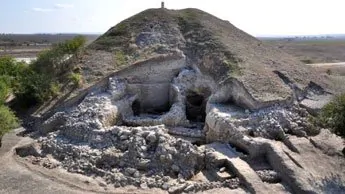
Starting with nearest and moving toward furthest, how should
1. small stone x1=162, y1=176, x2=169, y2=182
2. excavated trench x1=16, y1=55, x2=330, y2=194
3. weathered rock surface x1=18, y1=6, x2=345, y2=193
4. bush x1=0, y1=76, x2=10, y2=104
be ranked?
small stone x1=162, y1=176, x2=169, y2=182
weathered rock surface x1=18, y1=6, x2=345, y2=193
excavated trench x1=16, y1=55, x2=330, y2=194
bush x1=0, y1=76, x2=10, y2=104

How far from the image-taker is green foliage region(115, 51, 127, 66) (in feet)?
72.7

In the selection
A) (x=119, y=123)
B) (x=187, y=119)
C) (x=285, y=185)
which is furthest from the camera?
(x=187, y=119)

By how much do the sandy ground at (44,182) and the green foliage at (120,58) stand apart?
26.1 feet

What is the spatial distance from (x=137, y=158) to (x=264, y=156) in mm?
4779

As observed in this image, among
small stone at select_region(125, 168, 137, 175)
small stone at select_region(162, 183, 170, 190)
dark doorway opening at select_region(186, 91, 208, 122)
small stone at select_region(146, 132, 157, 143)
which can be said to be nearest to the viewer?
small stone at select_region(162, 183, 170, 190)

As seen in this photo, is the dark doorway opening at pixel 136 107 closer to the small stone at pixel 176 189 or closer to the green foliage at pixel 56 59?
the green foliage at pixel 56 59

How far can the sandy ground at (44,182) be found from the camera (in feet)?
45.1

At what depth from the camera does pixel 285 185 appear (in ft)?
46.1

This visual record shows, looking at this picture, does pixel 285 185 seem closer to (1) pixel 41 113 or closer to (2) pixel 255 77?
(2) pixel 255 77

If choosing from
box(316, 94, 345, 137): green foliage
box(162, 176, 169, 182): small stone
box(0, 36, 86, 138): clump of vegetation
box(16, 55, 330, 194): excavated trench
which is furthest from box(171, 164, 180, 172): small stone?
box(0, 36, 86, 138): clump of vegetation

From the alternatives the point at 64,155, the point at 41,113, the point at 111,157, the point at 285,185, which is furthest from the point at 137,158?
the point at 41,113

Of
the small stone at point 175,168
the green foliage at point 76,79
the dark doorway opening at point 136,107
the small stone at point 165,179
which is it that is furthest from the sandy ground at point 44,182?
the dark doorway opening at point 136,107

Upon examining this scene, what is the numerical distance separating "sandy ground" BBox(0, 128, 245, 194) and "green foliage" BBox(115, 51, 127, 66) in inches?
313

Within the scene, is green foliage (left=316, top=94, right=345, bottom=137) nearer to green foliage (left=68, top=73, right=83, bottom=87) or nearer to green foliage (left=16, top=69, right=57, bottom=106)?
green foliage (left=68, top=73, right=83, bottom=87)
